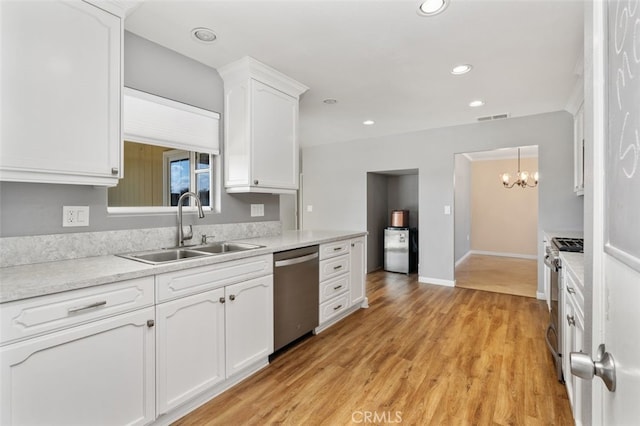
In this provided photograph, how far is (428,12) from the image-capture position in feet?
6.22

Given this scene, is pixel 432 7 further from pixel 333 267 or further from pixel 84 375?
pixel 84 375

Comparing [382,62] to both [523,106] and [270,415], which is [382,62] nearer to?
[523,106]

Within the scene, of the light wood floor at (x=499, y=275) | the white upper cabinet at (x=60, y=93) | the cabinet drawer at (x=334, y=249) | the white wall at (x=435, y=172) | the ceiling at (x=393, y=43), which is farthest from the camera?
the light wood floor at (x=499, y=275)

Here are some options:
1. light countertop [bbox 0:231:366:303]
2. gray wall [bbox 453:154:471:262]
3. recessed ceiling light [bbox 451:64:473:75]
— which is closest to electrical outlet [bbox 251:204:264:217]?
light countertop [bbox 0:231:366:303]

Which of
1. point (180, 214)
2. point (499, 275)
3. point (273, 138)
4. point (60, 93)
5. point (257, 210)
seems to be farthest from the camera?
point (499, 275)

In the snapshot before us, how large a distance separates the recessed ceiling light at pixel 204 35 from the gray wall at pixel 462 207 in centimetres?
492

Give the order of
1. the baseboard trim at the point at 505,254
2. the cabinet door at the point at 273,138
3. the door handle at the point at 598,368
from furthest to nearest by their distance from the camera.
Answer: the baseboard trim at the point at 505,254
the cabinet door at the point at 273,138
the door handle at the point at 598,368

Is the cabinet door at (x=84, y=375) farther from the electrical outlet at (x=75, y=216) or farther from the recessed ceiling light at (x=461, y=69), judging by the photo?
the recessed ceiling light at (x=461, y=69)

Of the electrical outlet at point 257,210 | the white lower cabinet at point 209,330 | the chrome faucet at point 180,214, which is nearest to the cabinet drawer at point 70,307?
the white lower cabinet at point 209,330

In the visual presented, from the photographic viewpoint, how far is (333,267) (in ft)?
9.82

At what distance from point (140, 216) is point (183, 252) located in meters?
0.37

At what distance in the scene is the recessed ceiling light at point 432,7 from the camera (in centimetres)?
180

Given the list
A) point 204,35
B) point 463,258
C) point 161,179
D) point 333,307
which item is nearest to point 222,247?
point 161,179

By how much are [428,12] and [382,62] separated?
0.68 m
